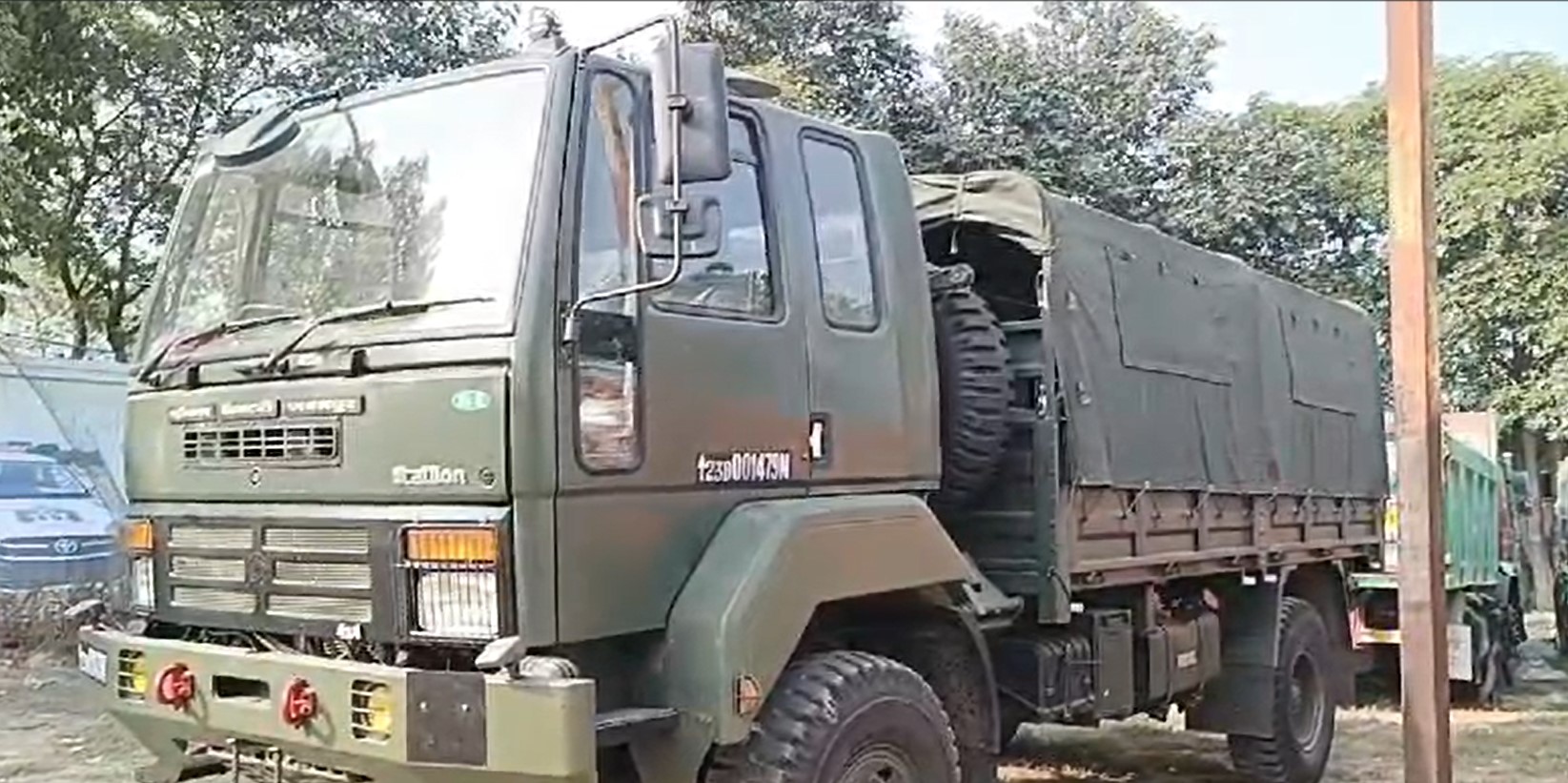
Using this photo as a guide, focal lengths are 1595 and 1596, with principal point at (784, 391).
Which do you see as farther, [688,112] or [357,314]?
[357,314]

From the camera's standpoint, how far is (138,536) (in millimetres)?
4645

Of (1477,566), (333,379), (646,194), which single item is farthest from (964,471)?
(1477,566)

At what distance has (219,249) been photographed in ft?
15.5

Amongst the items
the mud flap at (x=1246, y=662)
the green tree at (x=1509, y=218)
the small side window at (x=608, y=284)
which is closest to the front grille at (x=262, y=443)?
the small side window at (x=608, y=284)

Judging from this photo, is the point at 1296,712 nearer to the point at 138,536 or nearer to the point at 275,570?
the point at 275,570

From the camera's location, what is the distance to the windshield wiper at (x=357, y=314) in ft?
13.1

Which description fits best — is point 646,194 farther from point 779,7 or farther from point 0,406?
point 779,7

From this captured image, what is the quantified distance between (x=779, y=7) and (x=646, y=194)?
11.4 meters

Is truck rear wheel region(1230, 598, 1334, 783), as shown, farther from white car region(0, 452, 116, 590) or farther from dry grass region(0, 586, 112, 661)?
white car region(0, 452, 116, 590)

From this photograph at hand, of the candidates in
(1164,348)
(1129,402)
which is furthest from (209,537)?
(1164,348)

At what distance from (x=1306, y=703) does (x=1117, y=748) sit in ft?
4.56

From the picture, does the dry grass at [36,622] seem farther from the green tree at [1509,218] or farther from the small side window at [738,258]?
the green tree at [1509,218]

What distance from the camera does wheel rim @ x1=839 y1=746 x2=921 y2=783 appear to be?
4336 millimetres

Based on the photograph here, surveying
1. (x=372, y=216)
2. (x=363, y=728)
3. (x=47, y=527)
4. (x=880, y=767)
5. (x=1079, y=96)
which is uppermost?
(x=1079, y=96)
